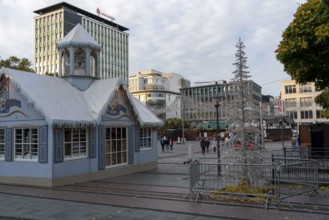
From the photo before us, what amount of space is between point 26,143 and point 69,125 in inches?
87.1

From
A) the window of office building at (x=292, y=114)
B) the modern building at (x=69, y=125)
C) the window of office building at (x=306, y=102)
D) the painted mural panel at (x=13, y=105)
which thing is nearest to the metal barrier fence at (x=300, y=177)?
the modern building at (x=69, y=125)

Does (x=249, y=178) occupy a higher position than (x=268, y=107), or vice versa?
(x=268, y=107)

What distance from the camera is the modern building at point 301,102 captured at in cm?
8744

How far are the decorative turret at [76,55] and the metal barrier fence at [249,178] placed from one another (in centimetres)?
965

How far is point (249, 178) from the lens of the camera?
11.8 m

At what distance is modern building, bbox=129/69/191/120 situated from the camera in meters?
126

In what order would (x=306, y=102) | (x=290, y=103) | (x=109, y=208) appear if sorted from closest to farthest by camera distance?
(x=109, y=208) → (x=306, y=102) → (x=290, y=103)

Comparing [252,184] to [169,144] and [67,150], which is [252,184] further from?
[169,144]

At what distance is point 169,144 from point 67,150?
23.4 metres

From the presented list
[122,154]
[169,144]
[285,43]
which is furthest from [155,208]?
[169,144]

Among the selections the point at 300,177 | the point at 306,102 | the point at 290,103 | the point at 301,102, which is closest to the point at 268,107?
→ the point at 290,103

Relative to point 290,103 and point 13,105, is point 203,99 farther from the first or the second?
point 13,105

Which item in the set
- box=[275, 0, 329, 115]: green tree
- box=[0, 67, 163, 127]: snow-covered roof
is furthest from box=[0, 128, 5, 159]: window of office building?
box=[275, 0, 329, 115]: green tree

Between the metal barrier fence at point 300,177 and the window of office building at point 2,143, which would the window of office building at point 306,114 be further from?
the window of office building at point 2,143
